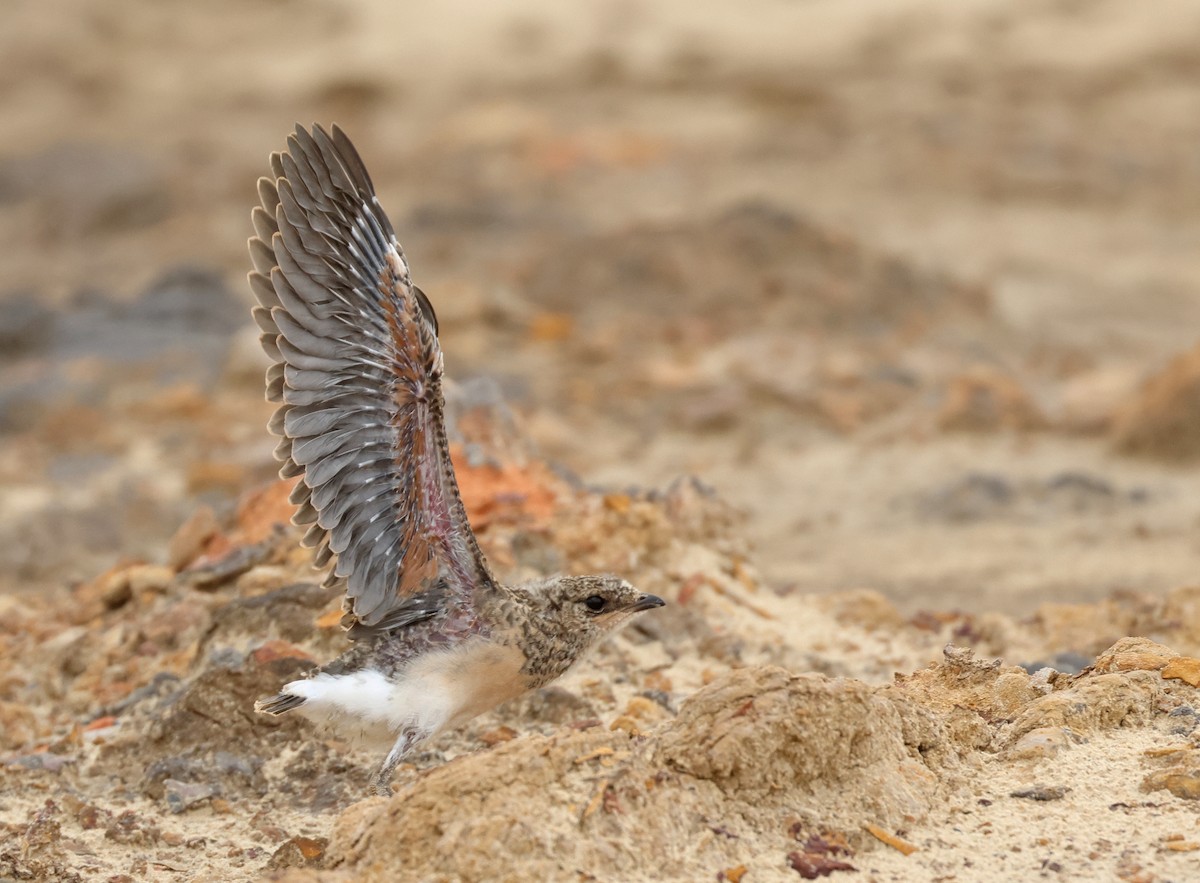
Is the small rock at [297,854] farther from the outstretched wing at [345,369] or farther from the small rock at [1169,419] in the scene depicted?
the small rock at [1169,419]

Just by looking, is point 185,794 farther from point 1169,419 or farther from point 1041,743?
point 1169,419

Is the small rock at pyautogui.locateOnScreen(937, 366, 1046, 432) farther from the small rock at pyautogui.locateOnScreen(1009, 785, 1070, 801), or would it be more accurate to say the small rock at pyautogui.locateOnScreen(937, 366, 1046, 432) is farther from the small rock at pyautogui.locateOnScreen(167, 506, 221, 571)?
the small rock at pyautogui.locateOnScreen(1009, 785, 1070, 801)

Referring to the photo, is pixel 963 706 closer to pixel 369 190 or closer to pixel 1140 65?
pixel 369 190

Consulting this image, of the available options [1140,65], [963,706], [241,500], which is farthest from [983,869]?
[1140,65]

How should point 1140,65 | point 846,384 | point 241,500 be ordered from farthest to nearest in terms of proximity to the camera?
point 1140,65, point 846,384, point 241,500

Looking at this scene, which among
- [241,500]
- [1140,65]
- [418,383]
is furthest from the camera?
[1140,65]

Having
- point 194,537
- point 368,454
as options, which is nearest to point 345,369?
point 368,454

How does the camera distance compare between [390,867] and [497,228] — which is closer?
[390,867]
